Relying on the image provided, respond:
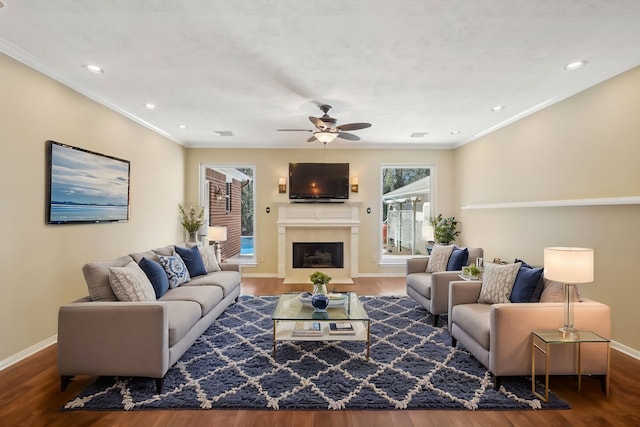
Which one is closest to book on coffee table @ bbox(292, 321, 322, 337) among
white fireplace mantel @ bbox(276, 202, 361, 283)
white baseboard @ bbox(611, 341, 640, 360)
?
white baseboard @ bbox(611, 341, 640, 360)

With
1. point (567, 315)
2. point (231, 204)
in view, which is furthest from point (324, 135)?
point (231, 204)

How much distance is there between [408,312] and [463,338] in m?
1.34

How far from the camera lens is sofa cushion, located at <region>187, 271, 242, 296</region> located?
3.96 meters

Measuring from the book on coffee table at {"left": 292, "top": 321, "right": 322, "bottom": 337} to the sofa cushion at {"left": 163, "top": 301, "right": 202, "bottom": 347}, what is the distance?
96cm

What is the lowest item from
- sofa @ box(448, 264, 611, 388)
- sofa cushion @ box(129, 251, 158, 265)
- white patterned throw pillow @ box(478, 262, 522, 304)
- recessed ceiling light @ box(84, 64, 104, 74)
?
sofa @ box(448, 264, 611, 388)

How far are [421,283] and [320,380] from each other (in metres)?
2.15

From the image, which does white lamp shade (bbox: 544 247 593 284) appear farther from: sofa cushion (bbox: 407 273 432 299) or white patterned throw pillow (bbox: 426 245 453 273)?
white patterned throw pillow (bbox: 426 245 453 273)

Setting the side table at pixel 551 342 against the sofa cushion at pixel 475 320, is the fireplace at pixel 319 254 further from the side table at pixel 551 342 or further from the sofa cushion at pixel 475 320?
the side table at pixel 551 342

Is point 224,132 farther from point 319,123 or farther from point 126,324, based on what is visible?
point 126,324

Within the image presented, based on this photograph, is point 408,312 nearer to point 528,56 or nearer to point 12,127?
point 528,56

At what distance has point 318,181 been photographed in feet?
21.5

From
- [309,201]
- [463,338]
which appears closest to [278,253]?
[309,201]

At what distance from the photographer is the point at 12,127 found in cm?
288

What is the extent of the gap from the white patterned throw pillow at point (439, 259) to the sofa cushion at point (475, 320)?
1.26 meters
